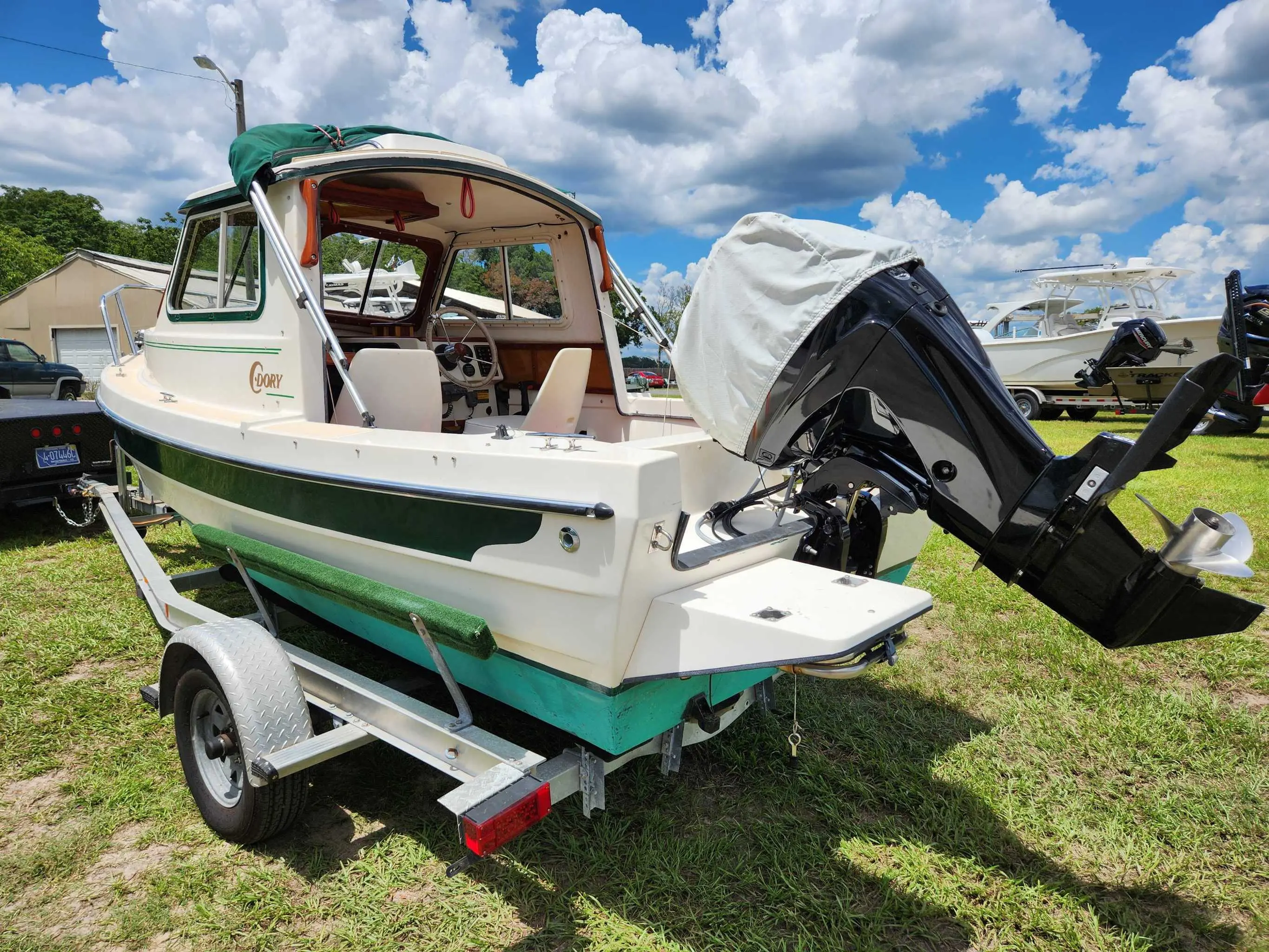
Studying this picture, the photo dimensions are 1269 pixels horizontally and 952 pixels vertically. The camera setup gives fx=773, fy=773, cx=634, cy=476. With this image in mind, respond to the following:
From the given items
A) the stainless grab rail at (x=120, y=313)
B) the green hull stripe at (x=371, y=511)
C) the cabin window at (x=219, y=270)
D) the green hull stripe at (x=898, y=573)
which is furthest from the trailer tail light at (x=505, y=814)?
the stainless grab rail at (x=120, y=313)

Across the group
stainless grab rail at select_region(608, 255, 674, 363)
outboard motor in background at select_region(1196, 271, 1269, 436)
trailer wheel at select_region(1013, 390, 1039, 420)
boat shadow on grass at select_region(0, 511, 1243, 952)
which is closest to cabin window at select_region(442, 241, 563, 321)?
stainless grab rail at select_region(608, 255, 674, 363)

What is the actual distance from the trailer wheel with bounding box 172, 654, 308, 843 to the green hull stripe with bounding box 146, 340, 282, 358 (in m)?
1.25

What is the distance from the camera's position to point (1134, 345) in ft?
8.32

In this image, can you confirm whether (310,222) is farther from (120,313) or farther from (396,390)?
(120,313)

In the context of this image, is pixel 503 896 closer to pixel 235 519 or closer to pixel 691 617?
pixel 691 617

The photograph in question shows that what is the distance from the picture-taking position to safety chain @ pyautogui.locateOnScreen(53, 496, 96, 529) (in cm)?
534

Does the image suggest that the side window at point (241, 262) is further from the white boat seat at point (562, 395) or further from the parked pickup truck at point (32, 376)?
the parked pickup truck at point (32, 376)

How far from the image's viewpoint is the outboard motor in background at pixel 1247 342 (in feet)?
23.1

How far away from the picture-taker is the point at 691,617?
6.63 feet

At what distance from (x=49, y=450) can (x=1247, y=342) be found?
37.4ft

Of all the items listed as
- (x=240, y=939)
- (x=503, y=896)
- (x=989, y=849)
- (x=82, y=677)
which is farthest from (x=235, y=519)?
(x=989, y=849)

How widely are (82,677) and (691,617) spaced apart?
3283 mm

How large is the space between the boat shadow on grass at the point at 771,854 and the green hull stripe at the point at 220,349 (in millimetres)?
1684

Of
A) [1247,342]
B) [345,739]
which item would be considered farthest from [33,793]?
[1247,342]
